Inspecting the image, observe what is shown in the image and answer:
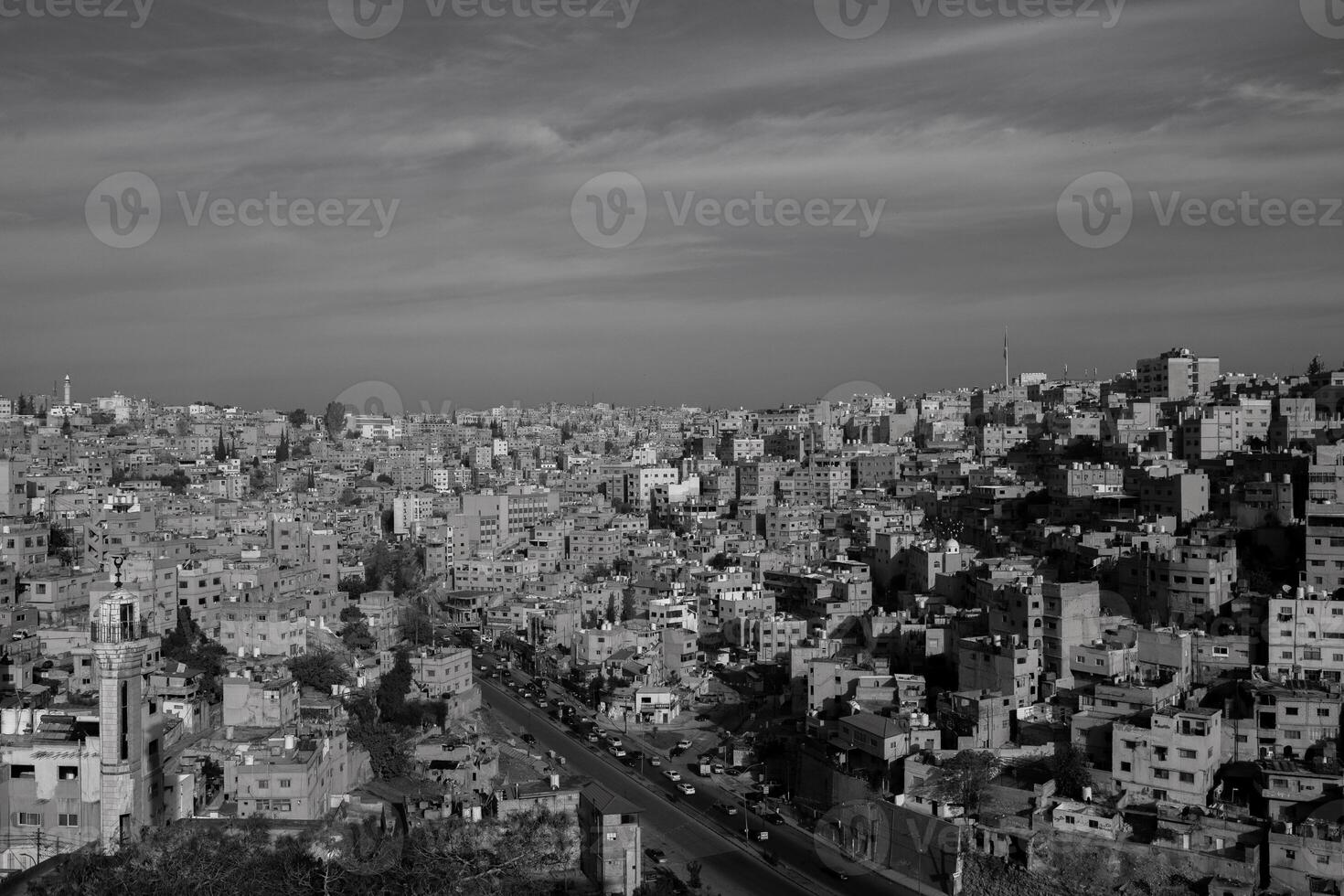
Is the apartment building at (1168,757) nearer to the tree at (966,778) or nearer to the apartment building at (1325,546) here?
the tree at (966,778)

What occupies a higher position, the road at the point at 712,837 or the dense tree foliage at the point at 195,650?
the dense tree foliage at the point at 195,650

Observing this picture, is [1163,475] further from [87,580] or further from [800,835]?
[87,580]

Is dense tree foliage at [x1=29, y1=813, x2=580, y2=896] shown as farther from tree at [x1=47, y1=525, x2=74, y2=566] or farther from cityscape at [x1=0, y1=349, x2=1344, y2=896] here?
tree at [x1=47, y1=525, x2=74, y2=566]

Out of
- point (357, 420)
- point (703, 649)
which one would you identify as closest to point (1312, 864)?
point (703, 649)

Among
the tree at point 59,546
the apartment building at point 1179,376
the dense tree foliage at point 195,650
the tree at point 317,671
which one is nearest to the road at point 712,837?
the tree at point 317,671

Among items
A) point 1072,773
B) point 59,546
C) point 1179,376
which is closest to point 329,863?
point 1072,773

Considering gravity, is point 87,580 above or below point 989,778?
above
